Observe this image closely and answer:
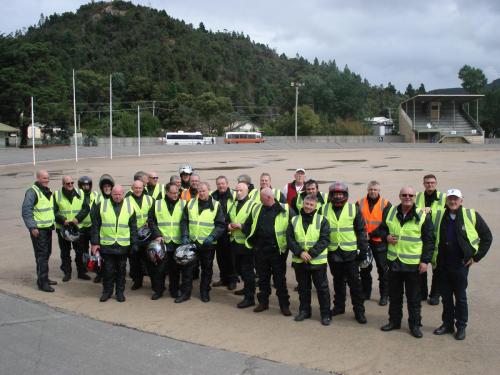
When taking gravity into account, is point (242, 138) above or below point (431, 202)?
above

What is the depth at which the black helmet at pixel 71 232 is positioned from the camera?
838 centimetres

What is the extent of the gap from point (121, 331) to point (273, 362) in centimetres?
198

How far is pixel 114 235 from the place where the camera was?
7359 millimetres

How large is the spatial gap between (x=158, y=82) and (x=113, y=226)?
113 metres

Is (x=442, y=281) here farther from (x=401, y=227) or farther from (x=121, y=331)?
(x=121, y=331)

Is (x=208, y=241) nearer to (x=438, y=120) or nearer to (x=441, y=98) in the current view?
(x=441, y=98)

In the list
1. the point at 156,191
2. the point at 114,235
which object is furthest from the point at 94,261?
the point at 156,191

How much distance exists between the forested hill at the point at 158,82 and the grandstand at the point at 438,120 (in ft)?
46.9

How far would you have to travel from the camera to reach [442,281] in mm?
6141

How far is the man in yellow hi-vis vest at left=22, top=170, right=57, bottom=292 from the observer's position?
7840 mm

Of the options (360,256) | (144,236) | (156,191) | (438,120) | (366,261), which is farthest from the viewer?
(438,120)

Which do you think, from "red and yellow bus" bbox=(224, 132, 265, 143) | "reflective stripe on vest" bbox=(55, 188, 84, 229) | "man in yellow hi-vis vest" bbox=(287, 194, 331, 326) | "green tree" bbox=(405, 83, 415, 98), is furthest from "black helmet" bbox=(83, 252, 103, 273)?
"green tree" bbox=(405, 83, 415, 98)

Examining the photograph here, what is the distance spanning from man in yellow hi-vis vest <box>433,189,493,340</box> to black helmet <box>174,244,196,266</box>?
3280 mm

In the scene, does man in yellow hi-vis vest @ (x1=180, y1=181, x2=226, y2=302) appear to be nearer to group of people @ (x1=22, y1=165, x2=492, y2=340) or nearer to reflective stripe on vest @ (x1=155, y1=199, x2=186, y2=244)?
group of people @ (x1=22, y1=165, x2=492, y2=340)
